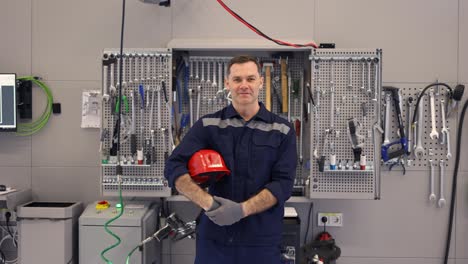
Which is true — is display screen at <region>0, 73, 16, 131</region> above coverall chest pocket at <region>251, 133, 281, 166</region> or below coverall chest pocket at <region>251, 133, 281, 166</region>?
above

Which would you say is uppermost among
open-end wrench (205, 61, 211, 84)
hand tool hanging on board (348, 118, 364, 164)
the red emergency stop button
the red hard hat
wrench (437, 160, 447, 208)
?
open-end wrench (205, 61, 211, 84)

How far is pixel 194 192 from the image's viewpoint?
1.60m

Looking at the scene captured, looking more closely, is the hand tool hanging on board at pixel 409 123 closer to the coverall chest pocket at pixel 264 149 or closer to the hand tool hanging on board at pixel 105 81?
the coverall chest pocket at pixel 264 149

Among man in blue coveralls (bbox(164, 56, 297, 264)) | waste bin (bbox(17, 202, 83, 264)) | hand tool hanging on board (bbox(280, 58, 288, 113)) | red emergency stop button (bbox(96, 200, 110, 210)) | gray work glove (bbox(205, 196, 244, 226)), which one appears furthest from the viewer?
hand tool hanging on board (bbox(280, 58, 288, 113))

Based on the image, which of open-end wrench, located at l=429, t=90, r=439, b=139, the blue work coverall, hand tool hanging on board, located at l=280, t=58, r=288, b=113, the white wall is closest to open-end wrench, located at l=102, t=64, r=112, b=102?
the white wall

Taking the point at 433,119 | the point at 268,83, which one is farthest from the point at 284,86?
the point at 433,119

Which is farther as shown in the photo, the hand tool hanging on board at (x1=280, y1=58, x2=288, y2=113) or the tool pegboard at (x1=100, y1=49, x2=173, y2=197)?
the hand tool hanging on board at (x1=280, y1=58, x2=288, y2=113)

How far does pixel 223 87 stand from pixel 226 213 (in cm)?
118

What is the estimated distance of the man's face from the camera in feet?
5.58

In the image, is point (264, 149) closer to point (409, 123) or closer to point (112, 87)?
point (112, 87)

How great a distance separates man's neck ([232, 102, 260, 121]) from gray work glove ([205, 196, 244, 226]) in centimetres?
46

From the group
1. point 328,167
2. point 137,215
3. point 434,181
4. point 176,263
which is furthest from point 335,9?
point 176,263

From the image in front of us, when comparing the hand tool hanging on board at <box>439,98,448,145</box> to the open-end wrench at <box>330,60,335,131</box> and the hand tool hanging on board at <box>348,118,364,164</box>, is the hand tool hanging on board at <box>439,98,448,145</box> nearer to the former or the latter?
the hand tool hanging on board at <box>348,118,364,164</box>

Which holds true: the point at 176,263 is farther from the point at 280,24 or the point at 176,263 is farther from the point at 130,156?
the point at 280,24
